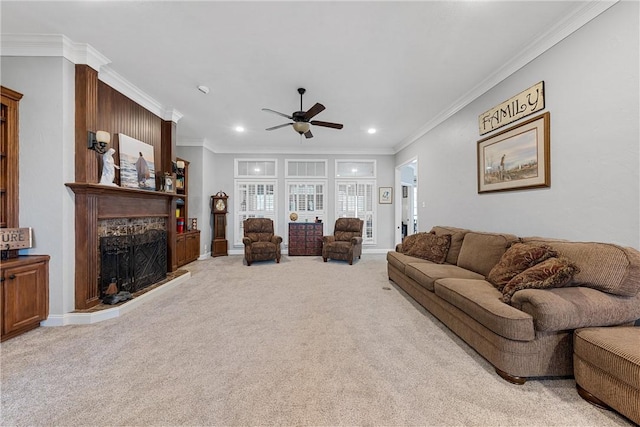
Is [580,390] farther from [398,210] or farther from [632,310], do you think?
[398,210]

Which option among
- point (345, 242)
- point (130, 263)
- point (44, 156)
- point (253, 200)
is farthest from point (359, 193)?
point (44, 156)

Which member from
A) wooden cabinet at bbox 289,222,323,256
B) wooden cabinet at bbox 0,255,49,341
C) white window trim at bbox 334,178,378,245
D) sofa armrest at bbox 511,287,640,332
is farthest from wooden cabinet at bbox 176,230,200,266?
sofa armrest at bbox 511,287,640,332

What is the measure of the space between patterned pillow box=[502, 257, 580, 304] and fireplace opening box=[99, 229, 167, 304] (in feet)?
12.8

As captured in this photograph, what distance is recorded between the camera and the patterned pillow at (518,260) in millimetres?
1953

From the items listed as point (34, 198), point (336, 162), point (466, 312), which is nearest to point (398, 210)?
point (336, 162)

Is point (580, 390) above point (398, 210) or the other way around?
the other way around

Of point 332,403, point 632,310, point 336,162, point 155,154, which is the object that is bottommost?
point 332,403

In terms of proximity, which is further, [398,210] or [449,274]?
[398,210]

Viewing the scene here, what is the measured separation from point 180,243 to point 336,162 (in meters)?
4.23

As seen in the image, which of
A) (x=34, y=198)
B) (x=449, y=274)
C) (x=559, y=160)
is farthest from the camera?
(x=449, y=274)

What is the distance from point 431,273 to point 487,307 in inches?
37.9

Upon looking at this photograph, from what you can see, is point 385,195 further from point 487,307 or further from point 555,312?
point 555,312

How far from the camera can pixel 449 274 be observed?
8.85 feet

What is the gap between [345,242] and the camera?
565 centimetres
